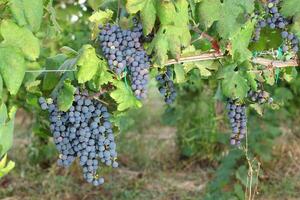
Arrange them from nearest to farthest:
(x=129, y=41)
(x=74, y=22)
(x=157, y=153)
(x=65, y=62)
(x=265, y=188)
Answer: (x=129, y=41)
(x=65, y=62)
(x=265, y=188)
(x=74, y=22)
(x=157, y=153)

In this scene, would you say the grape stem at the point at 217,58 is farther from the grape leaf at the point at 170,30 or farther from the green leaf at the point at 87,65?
the green leaf at the point at 87,65

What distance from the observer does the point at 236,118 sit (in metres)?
3.07

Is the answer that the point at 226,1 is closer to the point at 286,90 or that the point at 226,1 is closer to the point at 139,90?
the point at 139,90

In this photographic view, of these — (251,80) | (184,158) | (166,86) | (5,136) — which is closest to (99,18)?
(166,86)

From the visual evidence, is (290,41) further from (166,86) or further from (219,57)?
(166,86)

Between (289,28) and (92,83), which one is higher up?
(289,28)

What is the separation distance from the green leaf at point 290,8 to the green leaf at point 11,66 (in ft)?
4.10

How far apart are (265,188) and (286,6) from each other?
3.60 m

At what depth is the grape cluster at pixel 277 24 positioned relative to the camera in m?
2.78

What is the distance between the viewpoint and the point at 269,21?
9.25 feet

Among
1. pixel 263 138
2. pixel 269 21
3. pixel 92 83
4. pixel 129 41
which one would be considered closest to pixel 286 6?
pixel 269 21

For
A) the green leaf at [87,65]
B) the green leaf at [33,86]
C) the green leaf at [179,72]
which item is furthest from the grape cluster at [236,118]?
the green leaf at [33,86]

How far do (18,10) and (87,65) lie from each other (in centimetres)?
37

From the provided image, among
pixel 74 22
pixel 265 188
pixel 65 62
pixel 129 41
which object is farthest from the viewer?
pixel 74 22
